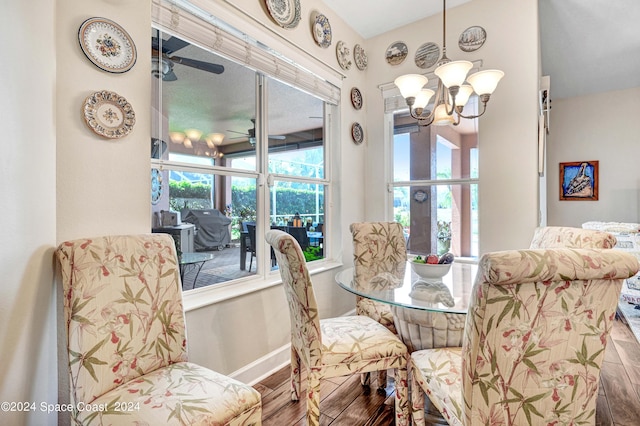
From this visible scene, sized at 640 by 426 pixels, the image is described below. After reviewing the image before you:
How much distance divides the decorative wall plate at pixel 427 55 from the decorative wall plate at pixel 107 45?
Answer: 2506mm

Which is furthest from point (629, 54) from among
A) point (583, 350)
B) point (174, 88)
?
point (174, 88)

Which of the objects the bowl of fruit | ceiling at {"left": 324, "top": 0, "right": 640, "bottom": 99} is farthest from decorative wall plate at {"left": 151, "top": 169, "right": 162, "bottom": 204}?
ceiling at {"left": 324, "top": 0, "right": 640, "bottom": 99}

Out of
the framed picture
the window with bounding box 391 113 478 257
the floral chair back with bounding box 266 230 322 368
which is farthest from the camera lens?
the framed picture

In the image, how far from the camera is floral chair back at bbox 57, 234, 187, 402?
1107mm

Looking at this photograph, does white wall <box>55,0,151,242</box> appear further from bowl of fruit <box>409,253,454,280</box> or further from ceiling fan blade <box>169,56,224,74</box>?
bowl of fruit <box>409,253,454,280</box>

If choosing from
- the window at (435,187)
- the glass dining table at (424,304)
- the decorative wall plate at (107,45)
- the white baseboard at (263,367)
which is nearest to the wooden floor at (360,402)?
the white baseboard at (263,367)

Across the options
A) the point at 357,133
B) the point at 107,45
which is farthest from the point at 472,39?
the point at 107,45

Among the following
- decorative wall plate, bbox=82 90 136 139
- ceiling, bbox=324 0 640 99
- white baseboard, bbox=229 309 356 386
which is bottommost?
white baseboard, bbox=229 309 356 386

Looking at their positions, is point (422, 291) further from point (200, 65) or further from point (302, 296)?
point (200, 65)

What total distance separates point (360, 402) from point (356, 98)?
2656 mm

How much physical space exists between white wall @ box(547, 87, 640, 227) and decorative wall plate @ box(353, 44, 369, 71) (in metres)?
4.08

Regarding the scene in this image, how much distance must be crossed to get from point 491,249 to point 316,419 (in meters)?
2.05

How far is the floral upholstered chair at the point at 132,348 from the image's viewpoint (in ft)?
3.44

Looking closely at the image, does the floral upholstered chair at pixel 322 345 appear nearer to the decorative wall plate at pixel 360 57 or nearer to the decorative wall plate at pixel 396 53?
the decorative wall plate at pixel 360 57
